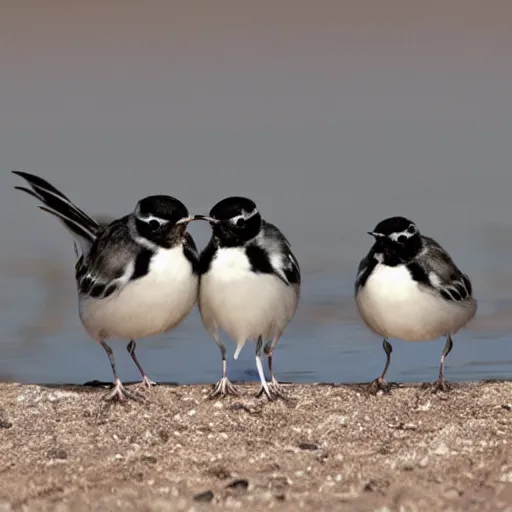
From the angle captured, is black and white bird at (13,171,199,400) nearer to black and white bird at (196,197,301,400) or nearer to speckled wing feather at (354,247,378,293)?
black and white bird at (196,197,301,400)

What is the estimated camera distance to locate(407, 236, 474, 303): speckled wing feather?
1012 cm

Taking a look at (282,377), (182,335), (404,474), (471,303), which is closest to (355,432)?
(404,474)

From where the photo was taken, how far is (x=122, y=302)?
9930 millimetres

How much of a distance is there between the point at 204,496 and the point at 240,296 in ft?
5.85

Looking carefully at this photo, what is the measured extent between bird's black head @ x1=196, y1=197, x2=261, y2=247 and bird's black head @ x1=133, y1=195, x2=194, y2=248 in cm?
17

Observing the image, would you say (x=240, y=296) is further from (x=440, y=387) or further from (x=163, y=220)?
(x=440, y=387)

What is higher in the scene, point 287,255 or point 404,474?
point 287,255

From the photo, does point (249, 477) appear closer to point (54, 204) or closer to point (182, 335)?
point (54, 204)

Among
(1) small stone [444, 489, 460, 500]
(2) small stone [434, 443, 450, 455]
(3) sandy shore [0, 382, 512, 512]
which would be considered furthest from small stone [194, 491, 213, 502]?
(2) small stone [434, 443, 450, 455]

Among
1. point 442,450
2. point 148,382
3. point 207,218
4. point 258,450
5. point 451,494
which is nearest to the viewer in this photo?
point 451,494

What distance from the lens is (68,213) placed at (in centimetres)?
1078

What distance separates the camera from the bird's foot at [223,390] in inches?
398

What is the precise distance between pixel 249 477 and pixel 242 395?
5.20 feet

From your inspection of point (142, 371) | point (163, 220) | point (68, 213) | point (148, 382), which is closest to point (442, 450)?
point (163, 220)
